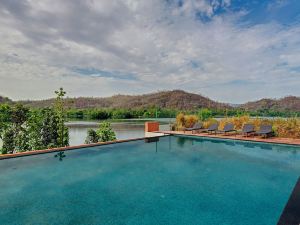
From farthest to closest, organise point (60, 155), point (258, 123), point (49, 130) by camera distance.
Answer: point (258, 123) < point (49, 130) < point (60, 155)

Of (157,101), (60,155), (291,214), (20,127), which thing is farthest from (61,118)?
(157,101)

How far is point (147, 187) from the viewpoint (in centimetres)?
438

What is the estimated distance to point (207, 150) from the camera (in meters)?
8.09

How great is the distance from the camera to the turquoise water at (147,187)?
124 inches

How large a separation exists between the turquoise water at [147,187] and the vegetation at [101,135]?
6.35ft

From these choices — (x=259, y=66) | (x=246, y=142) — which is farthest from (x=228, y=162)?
(x=259, y=66)

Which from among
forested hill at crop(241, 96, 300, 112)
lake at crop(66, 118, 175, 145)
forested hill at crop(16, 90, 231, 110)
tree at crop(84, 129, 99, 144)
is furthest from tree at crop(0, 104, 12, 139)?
forested hill at crop(16, 90, 231, 110)

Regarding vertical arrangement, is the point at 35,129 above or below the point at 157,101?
below

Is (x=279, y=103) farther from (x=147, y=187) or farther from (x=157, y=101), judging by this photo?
(x=147, y=187)

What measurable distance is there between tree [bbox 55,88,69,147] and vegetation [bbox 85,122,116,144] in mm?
982

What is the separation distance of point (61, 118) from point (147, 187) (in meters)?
5.96

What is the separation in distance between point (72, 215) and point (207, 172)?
362 cm

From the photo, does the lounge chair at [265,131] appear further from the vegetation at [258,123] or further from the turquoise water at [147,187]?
the turquoise water at [147,187]

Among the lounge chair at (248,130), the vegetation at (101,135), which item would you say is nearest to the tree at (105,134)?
the vegetation at (101,135)
